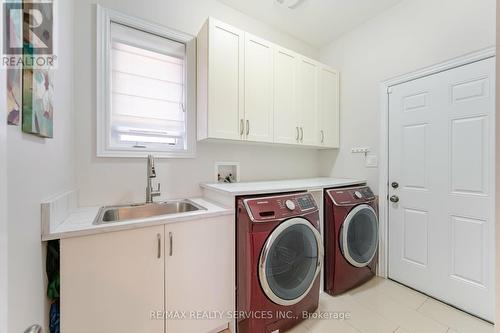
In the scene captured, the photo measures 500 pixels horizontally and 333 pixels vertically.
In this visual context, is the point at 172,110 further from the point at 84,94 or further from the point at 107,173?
the point at 107,173

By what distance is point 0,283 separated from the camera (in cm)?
61

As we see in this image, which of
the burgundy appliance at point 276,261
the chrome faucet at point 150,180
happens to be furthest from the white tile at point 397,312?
the chrome faucet at point 150,180

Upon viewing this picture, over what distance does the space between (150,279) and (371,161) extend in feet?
7.75

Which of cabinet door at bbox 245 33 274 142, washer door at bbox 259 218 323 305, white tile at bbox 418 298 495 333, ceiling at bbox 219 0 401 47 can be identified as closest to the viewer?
washer door at bbox 259 218 323 305

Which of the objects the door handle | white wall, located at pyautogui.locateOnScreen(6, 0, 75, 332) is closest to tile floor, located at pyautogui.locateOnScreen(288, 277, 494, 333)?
the door handle

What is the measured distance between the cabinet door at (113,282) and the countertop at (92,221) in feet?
0.10

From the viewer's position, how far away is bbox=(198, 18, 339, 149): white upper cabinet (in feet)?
5.88

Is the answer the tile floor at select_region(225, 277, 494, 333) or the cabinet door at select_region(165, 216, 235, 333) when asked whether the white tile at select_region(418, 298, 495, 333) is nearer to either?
the tile floor at select_region(225, 277, 494, 333)

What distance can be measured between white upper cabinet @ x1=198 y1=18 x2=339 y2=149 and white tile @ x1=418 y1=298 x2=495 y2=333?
1766mm

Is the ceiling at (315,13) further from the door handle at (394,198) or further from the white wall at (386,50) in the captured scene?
the door handle at (394,198)

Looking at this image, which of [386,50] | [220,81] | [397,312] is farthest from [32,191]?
[386,50]

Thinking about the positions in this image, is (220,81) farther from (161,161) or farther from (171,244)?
(171,244)

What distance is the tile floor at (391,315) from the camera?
1.53 metres

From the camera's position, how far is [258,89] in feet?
6.62
